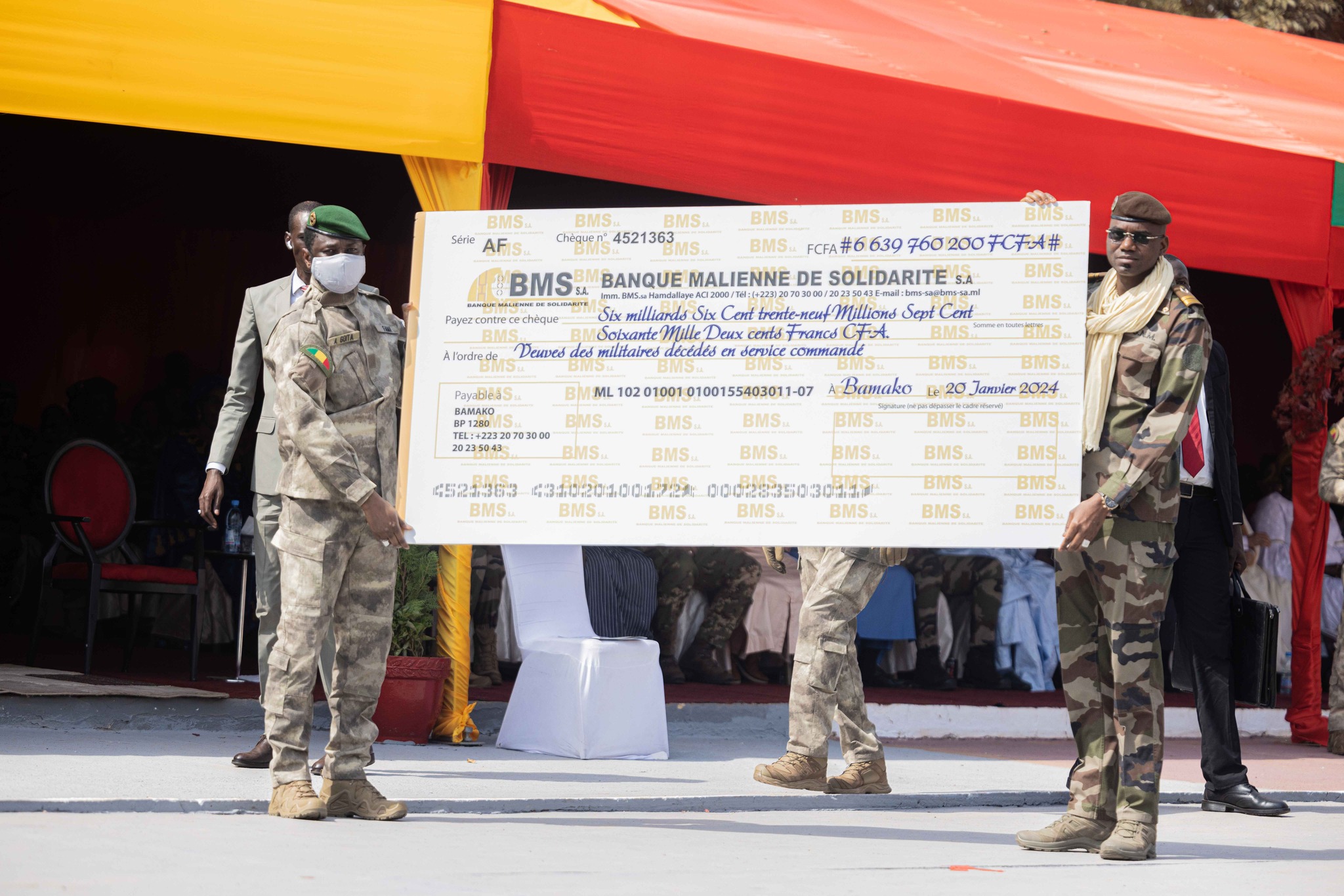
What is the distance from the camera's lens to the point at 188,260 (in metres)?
12.5

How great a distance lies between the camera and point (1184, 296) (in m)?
4.64

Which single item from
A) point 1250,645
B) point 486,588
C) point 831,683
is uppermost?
point 1250,645

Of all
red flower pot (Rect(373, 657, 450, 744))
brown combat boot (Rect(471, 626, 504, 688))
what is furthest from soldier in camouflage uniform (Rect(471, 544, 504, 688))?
red flower pot (Rect(373, 657, 450, 744))

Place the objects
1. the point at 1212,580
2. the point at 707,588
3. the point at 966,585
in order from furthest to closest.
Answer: the point at 966,585
the point at 707,588
the point at 1212,580

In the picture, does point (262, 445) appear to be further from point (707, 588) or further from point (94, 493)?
point (707, 588)

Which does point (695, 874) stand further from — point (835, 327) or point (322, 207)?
point (322, 207)

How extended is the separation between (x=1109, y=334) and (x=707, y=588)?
4774 mm

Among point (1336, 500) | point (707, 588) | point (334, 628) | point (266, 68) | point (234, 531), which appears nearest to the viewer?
point (334, 628)

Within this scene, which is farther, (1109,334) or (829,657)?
(829,657)

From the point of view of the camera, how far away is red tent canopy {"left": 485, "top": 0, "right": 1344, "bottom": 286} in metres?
7.06

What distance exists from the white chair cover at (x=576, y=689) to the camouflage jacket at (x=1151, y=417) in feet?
8.91

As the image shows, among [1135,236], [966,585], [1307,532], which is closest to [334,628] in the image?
[1135,236]

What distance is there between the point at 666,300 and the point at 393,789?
6.61ft

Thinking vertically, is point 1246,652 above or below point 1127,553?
below
